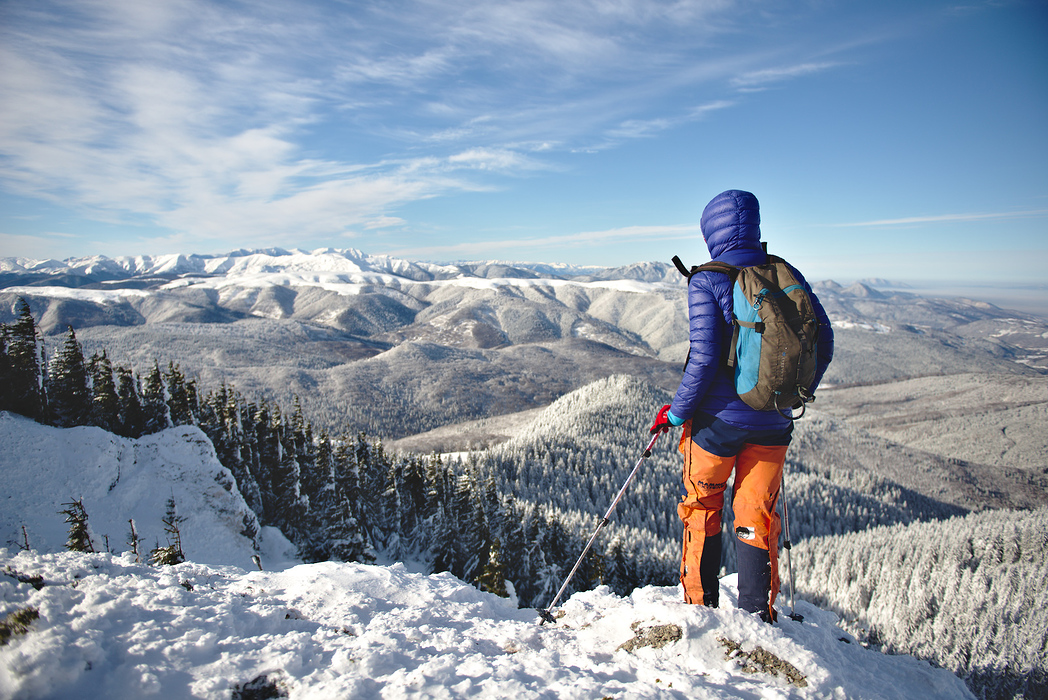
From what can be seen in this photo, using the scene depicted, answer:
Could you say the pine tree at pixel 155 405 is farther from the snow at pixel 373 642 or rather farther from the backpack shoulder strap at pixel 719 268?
the backpack shoulder strap at pixel 719 268

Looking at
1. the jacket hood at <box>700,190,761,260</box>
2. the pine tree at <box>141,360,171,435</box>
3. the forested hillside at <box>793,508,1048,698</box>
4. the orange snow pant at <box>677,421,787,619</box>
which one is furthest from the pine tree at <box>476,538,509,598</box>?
the pine tree at <box>141,360,171,435</box>

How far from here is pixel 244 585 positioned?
7.98 m

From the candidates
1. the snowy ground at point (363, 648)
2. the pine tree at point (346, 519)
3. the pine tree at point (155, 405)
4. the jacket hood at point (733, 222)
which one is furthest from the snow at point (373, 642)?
the pine tree at point (155, 405)

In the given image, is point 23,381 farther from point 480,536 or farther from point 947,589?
point 947,589

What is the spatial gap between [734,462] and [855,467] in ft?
612

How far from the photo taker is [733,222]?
678 centimetres

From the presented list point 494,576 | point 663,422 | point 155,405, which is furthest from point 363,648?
point 155,405

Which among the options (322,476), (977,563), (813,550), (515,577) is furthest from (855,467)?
(322,476)

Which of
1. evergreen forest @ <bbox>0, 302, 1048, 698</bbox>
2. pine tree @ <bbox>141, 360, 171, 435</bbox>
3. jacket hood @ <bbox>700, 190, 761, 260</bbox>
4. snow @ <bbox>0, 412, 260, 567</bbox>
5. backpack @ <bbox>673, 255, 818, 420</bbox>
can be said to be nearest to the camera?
backpack @ <bbox>673, 255, 818, 420</bbox>

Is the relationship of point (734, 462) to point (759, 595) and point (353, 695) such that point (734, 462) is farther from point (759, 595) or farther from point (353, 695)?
point (353, 695)

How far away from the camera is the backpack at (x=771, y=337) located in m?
5.93

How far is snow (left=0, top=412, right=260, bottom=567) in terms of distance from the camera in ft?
65.8

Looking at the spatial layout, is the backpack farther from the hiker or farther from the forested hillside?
the forested hillside

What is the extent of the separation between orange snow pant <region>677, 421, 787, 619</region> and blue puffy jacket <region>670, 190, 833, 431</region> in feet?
2.08
